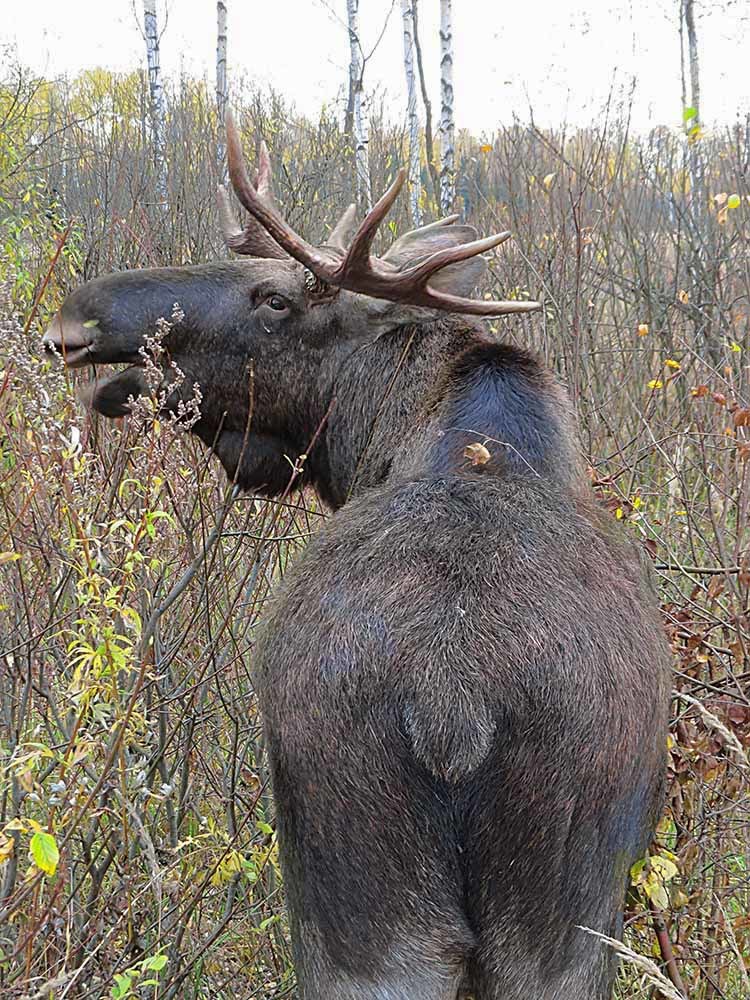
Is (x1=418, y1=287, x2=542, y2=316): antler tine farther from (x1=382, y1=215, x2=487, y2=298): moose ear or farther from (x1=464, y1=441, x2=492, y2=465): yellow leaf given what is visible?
(x1=464, y1=441, x2=492, y2=465): yellow leaf

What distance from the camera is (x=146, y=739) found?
11.5 ft

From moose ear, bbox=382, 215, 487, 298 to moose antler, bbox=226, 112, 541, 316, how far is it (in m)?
0.22

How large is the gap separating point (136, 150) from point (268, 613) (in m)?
7.71

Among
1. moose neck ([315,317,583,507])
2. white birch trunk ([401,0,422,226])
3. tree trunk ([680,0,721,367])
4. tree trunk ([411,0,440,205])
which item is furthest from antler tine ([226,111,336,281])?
white birch trunk ([401,0,422,226])

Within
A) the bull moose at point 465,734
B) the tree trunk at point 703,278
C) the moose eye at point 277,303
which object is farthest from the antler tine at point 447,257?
the tree trunk at point 703,278

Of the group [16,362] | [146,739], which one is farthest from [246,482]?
[16,362]

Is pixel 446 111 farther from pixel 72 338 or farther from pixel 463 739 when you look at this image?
pixel 463 739

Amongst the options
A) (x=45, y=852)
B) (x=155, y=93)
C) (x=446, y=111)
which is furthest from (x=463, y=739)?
(x=155, y=93)

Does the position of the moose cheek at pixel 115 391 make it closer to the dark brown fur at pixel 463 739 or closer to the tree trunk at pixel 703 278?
the dark brown fur at pixel 463 739

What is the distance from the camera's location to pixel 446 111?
13.2m

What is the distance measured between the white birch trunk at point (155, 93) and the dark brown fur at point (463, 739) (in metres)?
7.49

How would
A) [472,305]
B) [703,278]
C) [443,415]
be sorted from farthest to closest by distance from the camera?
[703,278] < [472,305] < [443,415]

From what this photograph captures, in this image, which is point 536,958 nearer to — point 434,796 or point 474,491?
point 434,796

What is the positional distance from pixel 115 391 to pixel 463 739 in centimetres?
211
